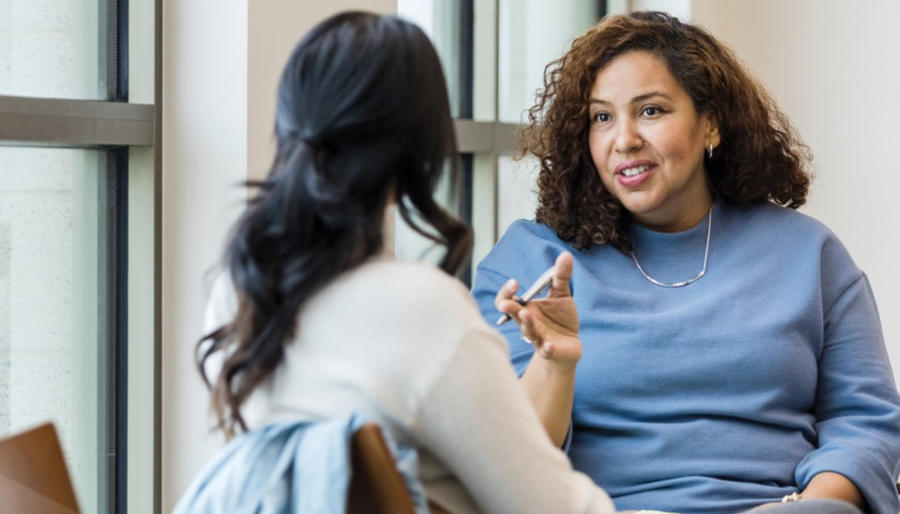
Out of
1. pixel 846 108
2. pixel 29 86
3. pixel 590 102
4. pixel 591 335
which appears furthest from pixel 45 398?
pixel 846 108

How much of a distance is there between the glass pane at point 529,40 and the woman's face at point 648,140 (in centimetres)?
95

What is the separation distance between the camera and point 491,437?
1139 mm

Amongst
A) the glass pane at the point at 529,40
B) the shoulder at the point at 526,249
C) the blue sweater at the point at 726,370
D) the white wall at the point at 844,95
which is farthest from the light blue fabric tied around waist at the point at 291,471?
the white wall at the point at 844,95

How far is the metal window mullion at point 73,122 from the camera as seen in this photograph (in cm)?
162

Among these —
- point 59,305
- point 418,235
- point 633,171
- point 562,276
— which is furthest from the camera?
point 633,171

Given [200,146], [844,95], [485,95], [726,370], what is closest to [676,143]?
[726,370]

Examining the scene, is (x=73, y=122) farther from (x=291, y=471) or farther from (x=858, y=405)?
(x=858, y=405)

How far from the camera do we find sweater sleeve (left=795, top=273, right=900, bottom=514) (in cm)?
192

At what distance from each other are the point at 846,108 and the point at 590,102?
75.7 inches

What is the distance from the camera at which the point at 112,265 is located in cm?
192

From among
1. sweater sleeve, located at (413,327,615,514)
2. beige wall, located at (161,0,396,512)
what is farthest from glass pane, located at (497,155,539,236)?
sweater sleeve, located at (413,327,615,514)

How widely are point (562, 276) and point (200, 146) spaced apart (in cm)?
62

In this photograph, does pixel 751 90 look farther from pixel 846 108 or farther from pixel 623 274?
pixel 846 108

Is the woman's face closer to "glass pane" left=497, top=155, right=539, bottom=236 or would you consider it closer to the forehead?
the forehead
